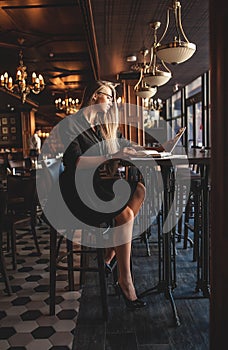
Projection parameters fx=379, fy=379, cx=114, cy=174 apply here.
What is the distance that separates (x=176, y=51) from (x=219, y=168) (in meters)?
1.99

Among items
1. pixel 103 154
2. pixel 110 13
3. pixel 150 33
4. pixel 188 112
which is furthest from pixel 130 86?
pixel 103 154

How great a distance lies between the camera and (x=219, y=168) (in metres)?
1.10

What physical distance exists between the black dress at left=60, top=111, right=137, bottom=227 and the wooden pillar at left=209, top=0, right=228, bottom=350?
3.87ft

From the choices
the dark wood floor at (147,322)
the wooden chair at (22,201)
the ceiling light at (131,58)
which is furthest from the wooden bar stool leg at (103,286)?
the ceiling light at (131,58)

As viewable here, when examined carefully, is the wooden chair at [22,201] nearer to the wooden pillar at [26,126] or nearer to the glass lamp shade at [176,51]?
the glass lamp shade at [176,51]

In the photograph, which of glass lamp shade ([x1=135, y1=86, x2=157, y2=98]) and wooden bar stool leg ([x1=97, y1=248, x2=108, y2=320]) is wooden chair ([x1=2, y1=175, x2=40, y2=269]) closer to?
wooden bar stool leg ([x1=97, y1=248, x2=108, y2=320])

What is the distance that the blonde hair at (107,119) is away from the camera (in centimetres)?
252

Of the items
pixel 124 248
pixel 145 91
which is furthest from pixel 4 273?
pixel 145 91

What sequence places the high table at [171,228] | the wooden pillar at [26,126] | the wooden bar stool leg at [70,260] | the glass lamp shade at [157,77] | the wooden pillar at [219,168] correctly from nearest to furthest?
the wooden pillar at [219,168] → the high table at [171,228] → the wooden bar stool leg at [70,260] → the glass lamp shade at [157,77] → the wooden pillar at [26,126]

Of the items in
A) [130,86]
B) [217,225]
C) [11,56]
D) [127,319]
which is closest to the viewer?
[217,225]

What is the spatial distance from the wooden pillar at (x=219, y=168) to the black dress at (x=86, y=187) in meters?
1.18

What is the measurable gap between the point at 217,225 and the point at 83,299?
1801 mm

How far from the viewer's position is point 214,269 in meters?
1.16

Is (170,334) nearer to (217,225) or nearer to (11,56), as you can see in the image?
(217,225)
